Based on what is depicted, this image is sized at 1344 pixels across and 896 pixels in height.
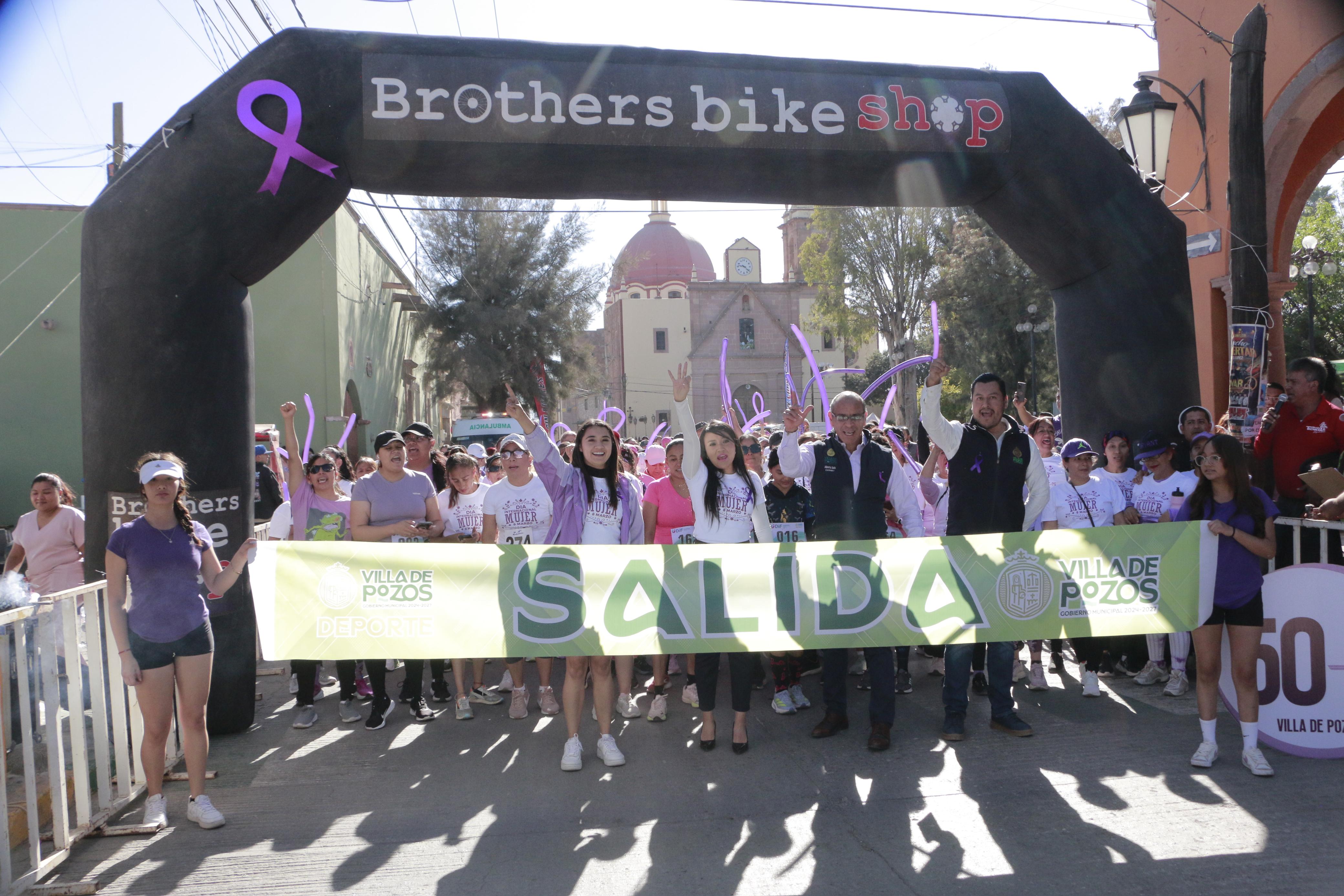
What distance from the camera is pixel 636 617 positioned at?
507 centimetres

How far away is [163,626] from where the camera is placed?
4461 millimetres

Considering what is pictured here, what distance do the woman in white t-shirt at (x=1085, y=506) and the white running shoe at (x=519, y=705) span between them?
12.3 feet

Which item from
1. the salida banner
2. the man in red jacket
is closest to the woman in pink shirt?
the salida banner

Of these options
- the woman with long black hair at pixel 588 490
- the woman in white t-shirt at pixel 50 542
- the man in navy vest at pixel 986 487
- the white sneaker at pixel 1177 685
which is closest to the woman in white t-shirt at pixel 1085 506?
the white sneaker at pixel 1177 685

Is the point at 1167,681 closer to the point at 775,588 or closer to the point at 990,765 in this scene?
the point at 990,765

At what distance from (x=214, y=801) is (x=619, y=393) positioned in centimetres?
5843

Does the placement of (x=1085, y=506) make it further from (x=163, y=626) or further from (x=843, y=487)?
(x=163, y=626)

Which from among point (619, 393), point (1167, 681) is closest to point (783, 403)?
point (619, 393)

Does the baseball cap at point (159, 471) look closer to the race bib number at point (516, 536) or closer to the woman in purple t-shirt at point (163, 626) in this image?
the woman in purple t-shirt at point (163, 626)

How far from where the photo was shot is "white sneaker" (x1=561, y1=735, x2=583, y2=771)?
519 centimetres

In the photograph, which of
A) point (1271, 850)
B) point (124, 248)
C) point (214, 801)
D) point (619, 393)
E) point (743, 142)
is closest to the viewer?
point (1271, 850)

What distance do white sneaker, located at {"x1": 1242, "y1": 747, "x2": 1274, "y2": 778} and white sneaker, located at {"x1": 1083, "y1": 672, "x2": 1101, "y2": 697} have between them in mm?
1490

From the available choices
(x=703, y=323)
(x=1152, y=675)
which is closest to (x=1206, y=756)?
(x=1152, y=675)

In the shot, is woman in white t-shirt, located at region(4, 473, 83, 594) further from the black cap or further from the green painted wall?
the green painted wall
